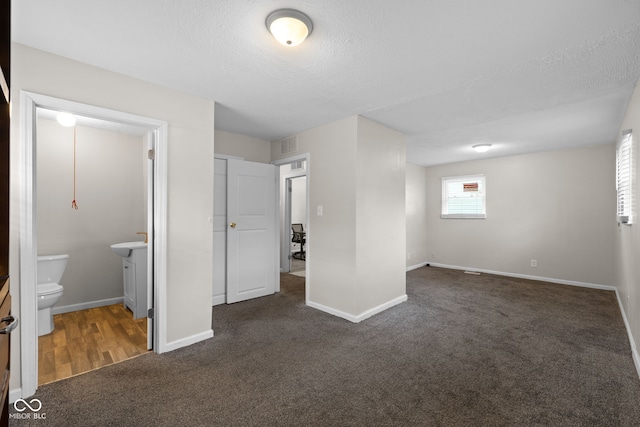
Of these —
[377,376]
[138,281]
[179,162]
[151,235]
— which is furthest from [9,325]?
[138,281]

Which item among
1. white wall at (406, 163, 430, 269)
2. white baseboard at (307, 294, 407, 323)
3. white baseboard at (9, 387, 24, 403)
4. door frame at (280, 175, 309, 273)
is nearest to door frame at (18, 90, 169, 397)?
white baseboard at (9, 387, 24, 403)

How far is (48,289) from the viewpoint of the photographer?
9.40ft

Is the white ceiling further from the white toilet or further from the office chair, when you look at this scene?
the office chair

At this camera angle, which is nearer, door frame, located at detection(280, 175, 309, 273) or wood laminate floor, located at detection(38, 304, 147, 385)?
wood laminate floor, located at detection(38, 304, 147, 385)

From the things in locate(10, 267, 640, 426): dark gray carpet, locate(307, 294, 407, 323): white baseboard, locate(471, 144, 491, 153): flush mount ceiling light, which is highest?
locate(471, 144, 491, 153): flush mount ceiling light

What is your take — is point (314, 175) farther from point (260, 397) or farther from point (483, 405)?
point (483, 405)

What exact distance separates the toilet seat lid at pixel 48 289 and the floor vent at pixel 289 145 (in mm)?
2963

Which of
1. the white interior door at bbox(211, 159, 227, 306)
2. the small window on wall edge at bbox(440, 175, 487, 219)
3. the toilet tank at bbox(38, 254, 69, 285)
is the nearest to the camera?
the toilet tank at bbox(38, 254, 69, 285)

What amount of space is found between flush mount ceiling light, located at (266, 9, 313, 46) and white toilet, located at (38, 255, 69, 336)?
315cm

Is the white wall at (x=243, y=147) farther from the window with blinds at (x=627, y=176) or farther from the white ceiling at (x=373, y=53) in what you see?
the window with blinds at (x=627, y=176)

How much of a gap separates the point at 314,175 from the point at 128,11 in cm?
247

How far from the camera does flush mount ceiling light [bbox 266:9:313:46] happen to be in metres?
1.64

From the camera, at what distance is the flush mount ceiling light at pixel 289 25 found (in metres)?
1.64
